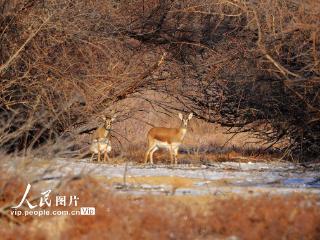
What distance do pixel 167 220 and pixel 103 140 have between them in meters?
11.4

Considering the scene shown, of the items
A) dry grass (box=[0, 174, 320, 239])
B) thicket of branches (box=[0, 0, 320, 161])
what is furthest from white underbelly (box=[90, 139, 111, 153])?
dry grass (box=[0, 174, 320, 239])

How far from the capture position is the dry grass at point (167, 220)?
9.72 m

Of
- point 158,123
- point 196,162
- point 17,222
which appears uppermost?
point 158,123

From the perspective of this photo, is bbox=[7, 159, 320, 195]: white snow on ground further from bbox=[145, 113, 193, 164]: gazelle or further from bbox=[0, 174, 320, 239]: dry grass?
bbox=[145, 113, 193, 164]: gazelle

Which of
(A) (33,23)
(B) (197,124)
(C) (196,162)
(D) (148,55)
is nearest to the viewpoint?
(A) (33,23)

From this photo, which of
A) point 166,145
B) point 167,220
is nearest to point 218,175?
point 166,145

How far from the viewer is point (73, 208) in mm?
10719

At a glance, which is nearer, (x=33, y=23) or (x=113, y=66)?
(x=33, y=23)

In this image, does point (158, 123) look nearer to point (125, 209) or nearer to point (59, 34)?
point (59, 34)

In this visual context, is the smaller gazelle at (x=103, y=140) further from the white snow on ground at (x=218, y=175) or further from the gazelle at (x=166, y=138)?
the white snow on ground at (x=218, y=175)

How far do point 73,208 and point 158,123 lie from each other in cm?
1830

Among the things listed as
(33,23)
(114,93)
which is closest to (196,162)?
(114,93)

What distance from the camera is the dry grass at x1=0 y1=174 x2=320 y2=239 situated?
9719 mm

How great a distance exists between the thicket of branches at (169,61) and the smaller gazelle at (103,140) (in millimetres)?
485
